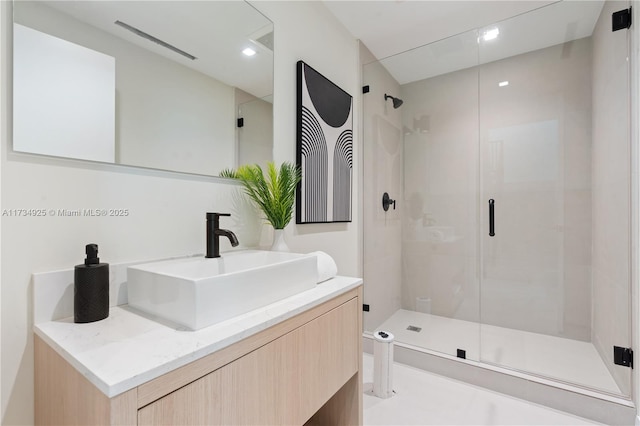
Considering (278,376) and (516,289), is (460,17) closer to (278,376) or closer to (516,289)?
(516,289)

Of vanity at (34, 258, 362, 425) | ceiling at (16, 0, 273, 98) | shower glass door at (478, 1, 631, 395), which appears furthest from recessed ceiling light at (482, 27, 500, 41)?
vanity at (34, 258, 362, 425)

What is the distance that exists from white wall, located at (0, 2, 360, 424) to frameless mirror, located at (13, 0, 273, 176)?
0.04 m

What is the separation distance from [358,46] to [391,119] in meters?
0.65

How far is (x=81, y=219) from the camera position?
2.74 feet

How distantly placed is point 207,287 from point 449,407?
1595mm

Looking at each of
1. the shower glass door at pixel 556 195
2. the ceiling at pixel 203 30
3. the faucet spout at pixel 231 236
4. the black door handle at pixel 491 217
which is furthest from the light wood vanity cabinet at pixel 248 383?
the black door handle at pixel 491 217

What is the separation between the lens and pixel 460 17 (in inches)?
80.7

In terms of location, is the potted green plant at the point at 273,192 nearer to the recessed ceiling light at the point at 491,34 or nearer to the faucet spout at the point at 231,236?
the faucet spout at the point at 231,236

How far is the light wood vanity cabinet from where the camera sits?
21.1 inches

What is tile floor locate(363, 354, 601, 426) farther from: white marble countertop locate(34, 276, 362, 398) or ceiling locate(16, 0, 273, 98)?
ceiling locate(16, 0, 273, 98)

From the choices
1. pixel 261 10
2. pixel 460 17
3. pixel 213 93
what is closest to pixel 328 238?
pixel 213 93

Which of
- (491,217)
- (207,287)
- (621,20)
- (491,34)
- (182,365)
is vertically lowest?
(182,365)

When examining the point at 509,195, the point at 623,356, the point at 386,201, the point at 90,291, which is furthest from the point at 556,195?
the point at 90,291

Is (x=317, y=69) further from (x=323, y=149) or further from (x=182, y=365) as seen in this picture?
(x=182, y=365)
